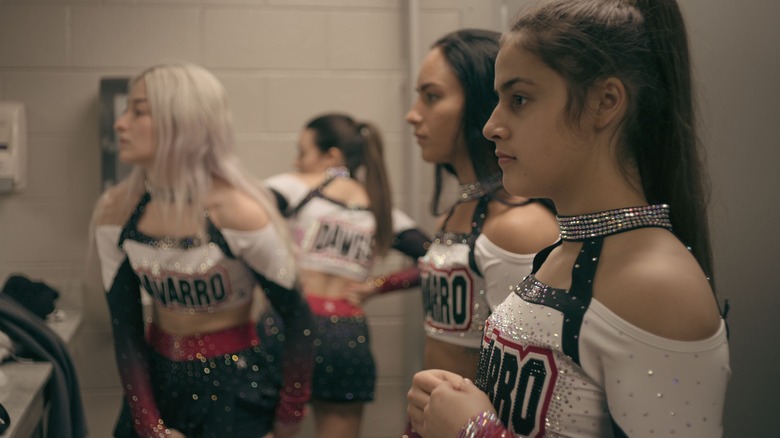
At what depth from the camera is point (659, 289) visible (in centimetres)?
87

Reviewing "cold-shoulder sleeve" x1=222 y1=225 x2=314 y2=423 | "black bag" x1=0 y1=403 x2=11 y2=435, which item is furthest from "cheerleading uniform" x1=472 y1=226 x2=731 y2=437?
"cold-shoulder sleeve" x1=222 y1=225 x2=314 y2=423

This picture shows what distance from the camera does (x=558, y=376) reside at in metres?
0.96

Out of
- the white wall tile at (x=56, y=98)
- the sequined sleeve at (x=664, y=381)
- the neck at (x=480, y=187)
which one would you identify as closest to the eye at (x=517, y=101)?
the sequined sleeve at (x=664, y=381)

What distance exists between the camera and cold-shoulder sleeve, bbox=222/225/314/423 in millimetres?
2264

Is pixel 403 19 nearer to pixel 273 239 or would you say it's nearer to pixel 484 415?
pixel 273 239

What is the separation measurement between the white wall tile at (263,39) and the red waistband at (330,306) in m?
1.01

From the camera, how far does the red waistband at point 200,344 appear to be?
2293mm

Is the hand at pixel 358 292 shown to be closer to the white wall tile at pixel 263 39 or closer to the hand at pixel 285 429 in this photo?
the hand at pixel 285 429

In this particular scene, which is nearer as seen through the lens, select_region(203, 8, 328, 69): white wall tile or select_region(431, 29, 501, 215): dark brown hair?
select_region(431, 29, 501, 215): dark brown hair

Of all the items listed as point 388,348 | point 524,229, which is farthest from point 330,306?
point 524,229

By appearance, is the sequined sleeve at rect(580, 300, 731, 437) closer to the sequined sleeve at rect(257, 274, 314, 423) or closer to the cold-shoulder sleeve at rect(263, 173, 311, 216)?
the sequined sleeve at rect(257, 274, 314, 423)

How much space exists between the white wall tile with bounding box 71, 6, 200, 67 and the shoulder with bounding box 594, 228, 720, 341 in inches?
106

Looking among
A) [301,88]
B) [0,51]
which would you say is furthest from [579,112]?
[0,51]

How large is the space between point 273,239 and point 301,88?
1.25 meters
